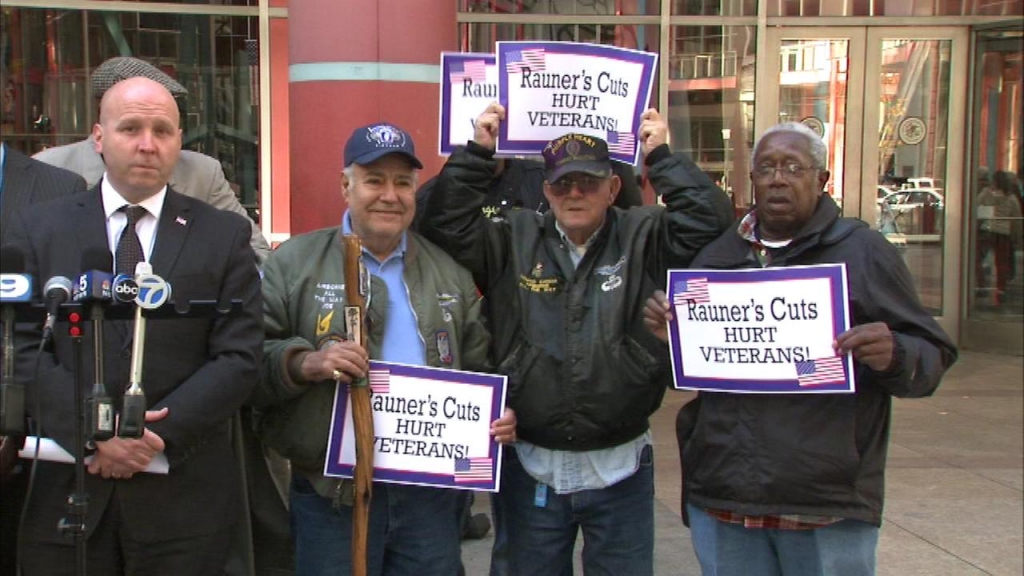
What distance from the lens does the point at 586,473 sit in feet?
12.3

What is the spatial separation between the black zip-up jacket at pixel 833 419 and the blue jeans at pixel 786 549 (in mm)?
87

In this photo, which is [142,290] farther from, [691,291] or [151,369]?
[691,291]

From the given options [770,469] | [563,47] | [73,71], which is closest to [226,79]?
[73,71]

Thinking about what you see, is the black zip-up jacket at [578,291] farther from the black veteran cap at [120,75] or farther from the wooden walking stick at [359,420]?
the black veteran cap at [120,75]

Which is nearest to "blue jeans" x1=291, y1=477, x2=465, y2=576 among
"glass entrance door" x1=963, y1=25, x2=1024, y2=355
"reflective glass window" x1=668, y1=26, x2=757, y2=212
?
"reflective glass window" x1=668, y1=26, x2=757, y2=212

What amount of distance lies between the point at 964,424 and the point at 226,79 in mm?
6546

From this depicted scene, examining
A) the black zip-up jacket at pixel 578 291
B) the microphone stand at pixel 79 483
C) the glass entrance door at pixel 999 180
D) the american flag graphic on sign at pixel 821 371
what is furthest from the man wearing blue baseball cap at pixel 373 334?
the glass entrance door at pixel 999 180

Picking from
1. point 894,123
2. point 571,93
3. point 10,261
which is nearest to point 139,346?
point 10,261

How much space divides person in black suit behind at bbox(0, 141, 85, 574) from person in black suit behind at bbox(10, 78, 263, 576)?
34cm

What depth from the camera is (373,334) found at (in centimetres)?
363

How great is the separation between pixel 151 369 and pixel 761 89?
8627 millimetres

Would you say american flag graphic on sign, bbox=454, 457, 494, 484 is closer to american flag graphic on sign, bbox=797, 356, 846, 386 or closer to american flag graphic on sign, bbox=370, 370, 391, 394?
american flag graphic on sign, bbox=370, 370, 391, 394

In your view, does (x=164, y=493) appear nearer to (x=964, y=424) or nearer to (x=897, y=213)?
(x=964, y=424)

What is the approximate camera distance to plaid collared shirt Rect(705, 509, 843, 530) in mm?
3355
